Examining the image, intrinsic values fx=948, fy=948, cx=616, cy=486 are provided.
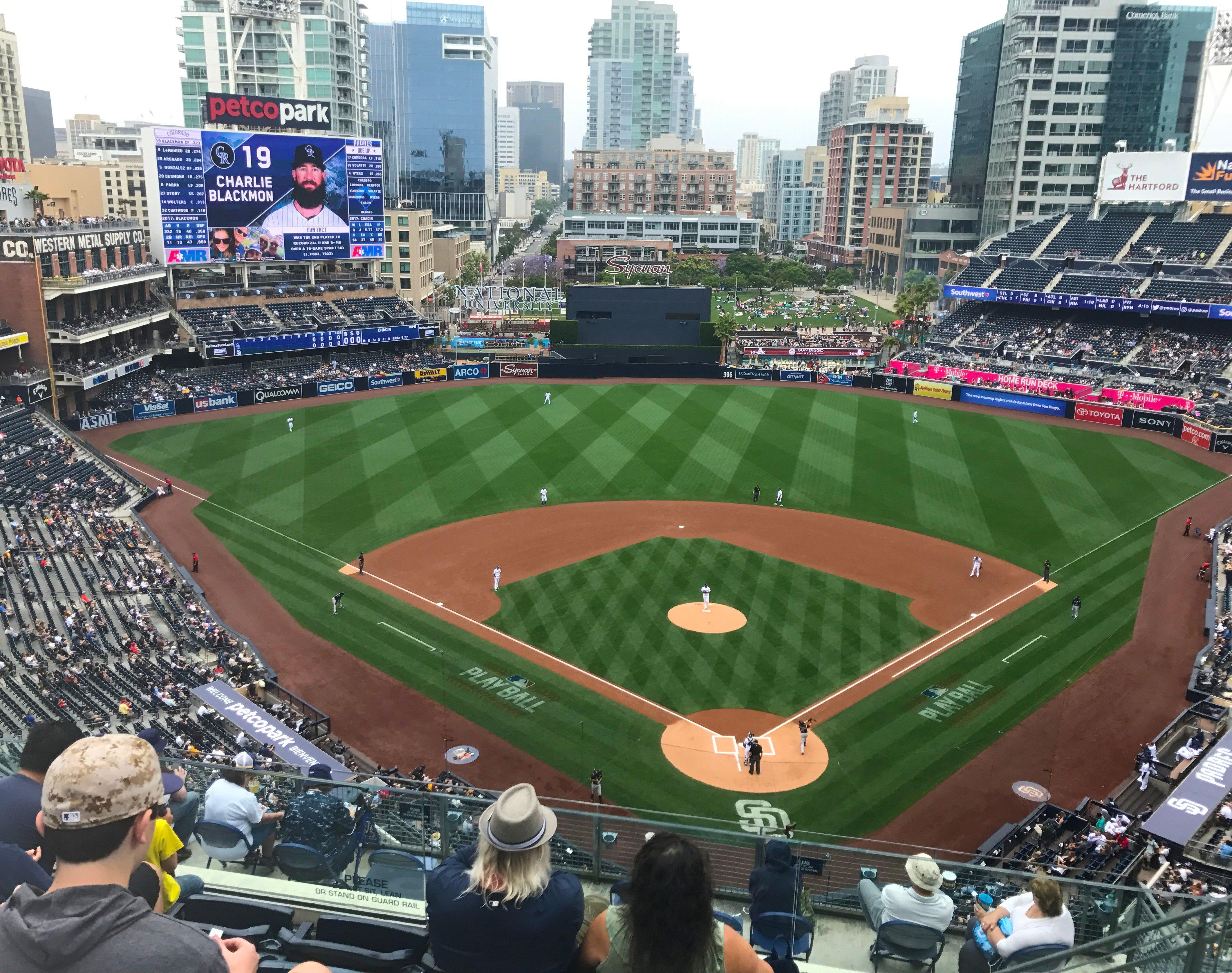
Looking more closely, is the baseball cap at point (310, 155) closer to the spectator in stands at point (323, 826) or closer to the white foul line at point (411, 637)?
the white foul line at point (411, 637)

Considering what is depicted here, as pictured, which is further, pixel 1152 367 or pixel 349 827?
pixel 1152 367

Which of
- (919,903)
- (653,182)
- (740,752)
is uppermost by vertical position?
(653,182)

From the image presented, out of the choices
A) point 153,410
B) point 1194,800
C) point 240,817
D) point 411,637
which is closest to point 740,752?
point 1194,800

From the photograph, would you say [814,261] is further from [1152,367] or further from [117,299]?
[117,299]

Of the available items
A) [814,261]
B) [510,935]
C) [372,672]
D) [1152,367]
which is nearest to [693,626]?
[372,672]

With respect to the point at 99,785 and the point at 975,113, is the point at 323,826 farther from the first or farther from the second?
the point at 975,113

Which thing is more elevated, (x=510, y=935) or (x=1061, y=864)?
(x=510, y=935)
